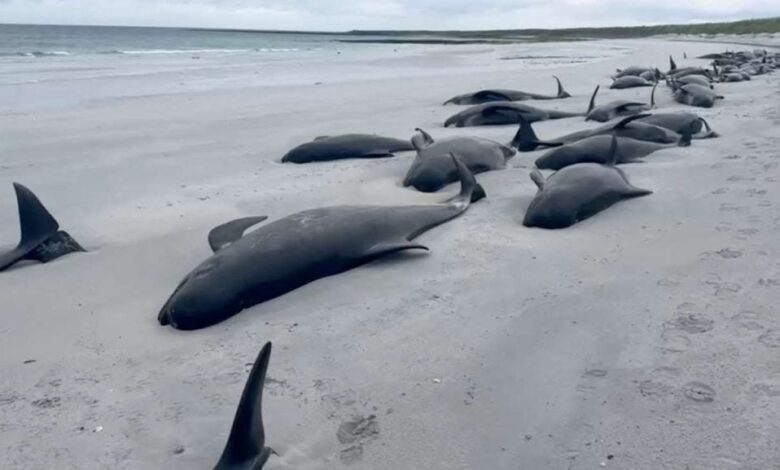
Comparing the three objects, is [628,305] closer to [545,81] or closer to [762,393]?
[762,393]

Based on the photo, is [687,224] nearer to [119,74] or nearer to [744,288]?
[744,288]

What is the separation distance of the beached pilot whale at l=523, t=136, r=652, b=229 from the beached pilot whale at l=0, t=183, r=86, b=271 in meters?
2.92

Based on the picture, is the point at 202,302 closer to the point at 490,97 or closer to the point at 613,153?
the point at 613,153

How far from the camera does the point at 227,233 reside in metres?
4.81

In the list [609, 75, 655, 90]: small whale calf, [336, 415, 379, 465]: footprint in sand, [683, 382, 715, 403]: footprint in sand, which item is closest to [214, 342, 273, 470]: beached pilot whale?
[336, 415, 379, 465]: footprint in sand

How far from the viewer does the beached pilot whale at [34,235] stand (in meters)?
4.71

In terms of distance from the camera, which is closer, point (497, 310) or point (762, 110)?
point (497, 310)

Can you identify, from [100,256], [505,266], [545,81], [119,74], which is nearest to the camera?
[505,266]

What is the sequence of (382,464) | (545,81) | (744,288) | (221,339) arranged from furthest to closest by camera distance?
(545,81) → (744,288) → (221,339) → (382,464)

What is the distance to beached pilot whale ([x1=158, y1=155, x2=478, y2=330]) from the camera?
382cm

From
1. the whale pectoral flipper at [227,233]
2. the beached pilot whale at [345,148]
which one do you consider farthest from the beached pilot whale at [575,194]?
the beached pilot whale at [345,148]

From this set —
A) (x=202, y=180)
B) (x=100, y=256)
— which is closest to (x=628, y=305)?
(x=100, y=256)

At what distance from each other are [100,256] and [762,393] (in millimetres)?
3707

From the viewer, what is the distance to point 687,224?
4988 millimetres
